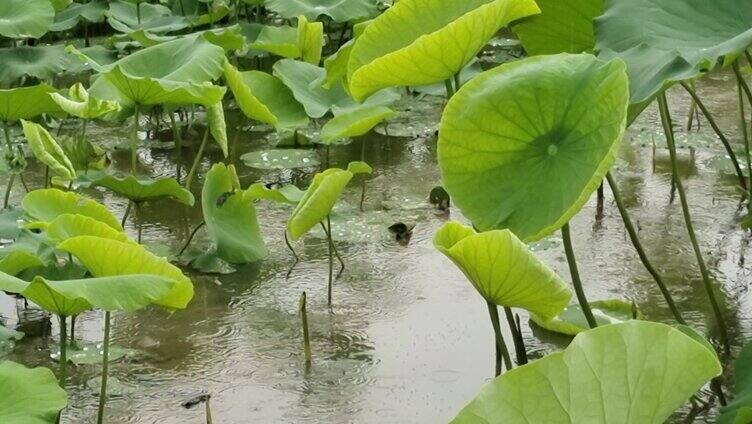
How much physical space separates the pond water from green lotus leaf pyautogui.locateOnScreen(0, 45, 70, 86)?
0.49 metres

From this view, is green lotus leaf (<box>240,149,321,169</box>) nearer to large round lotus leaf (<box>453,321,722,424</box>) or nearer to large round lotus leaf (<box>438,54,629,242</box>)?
large round lotus leaf (<box>438,54,629,242</box>)

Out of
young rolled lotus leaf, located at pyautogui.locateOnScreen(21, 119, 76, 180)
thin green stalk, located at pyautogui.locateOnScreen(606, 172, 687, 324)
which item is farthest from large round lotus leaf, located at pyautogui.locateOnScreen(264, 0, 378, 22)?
thin green stalk, located at pyautogui.locateOnScreen(606, 172, 687, 324)

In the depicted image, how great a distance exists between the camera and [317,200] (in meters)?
2.46

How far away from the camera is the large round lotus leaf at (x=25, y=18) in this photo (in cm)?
377

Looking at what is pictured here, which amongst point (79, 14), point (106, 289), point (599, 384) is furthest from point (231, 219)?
point (79, 14)

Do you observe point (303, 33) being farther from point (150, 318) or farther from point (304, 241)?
point (150, 318)

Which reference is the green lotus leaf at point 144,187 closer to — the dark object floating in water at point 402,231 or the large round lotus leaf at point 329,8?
the dark object floating in water at point 402,231

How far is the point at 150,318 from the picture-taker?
8.64 feet

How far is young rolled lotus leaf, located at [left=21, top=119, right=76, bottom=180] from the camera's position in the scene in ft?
8.59

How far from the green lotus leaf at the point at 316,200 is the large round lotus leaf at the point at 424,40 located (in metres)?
0.36

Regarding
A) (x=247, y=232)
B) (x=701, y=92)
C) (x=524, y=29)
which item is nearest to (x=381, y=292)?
(x=247, y=232)

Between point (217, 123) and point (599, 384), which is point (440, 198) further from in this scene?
point (599, 384)

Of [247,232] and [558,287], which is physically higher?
[558,287]

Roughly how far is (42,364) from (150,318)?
0.28 meters
